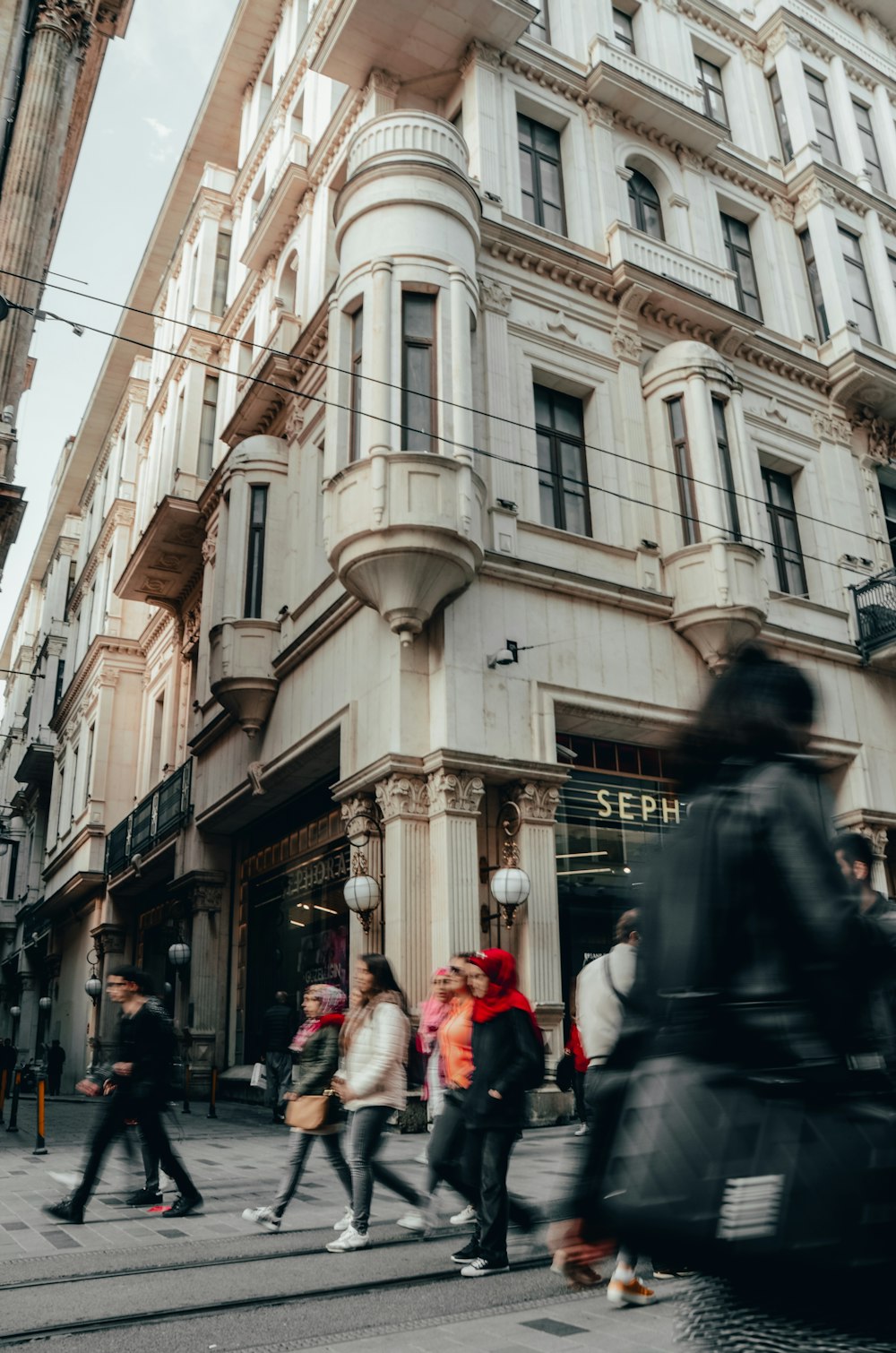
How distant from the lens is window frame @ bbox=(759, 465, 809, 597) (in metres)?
18.3

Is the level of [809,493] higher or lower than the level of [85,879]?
higher

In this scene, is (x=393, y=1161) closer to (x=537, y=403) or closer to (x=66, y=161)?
(x=537, y=403)

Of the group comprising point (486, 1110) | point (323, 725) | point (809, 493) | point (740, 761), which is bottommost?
point (486, 1110)

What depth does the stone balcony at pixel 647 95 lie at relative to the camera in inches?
744

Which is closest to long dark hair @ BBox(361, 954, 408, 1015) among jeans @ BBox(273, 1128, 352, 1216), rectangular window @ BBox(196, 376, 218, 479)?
jeans @ BBox(273, 1128, 352, 1216)

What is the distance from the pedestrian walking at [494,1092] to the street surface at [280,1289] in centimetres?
17

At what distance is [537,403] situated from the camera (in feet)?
54.9

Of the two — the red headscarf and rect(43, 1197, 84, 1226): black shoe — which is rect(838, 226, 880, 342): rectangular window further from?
rect(43, 1197, 84, 1226): black shoe

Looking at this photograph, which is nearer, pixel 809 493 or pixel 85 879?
pixel 809 493

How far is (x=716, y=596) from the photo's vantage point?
1573cm

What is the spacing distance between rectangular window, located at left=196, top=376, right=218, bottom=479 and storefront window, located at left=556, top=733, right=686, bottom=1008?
13.7 m

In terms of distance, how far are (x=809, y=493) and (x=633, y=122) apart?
770cm

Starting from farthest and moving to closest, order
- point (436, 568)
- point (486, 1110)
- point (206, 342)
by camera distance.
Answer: point (206, 342), point (436, 568), point (486, 1110)

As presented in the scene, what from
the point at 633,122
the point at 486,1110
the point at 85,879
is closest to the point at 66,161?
the point at 633,122
